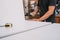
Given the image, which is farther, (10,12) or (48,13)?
(48,13)

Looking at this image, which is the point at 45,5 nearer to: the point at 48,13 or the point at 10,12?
the point at 48,13

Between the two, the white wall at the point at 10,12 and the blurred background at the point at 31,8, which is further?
the blurred background at the point at 31,8

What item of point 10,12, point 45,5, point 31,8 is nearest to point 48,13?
point 45,5

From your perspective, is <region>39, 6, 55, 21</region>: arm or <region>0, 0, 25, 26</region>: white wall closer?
<region>0, 0, 25, 26</region>: white wall

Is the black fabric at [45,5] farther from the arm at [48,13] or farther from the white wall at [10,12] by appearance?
the white wall at [10,12]

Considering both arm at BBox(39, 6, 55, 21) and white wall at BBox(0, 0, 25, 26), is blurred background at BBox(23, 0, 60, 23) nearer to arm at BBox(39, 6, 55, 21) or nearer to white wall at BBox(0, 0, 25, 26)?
arm at BBox(39, 6, 55, 21)

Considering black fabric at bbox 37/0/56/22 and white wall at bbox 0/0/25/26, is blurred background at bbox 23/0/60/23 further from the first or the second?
white wall at bbox 0/0/25/26

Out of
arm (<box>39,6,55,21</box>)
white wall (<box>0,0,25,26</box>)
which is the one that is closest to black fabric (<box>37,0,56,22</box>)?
arm (<box>39,6,55,21</box>)

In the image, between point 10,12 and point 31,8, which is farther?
point 31,8

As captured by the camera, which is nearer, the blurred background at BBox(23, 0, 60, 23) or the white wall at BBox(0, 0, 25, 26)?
the white wall at BBox(0, 0, 25, 26)

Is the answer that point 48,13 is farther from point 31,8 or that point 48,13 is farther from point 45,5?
point 31,8

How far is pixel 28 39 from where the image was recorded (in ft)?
2.56

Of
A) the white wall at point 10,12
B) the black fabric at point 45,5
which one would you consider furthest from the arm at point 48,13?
the white wall at point 10,12

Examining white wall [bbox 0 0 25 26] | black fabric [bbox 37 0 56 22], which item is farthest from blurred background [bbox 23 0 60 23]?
white wall [bbox 0 0 25 26]
